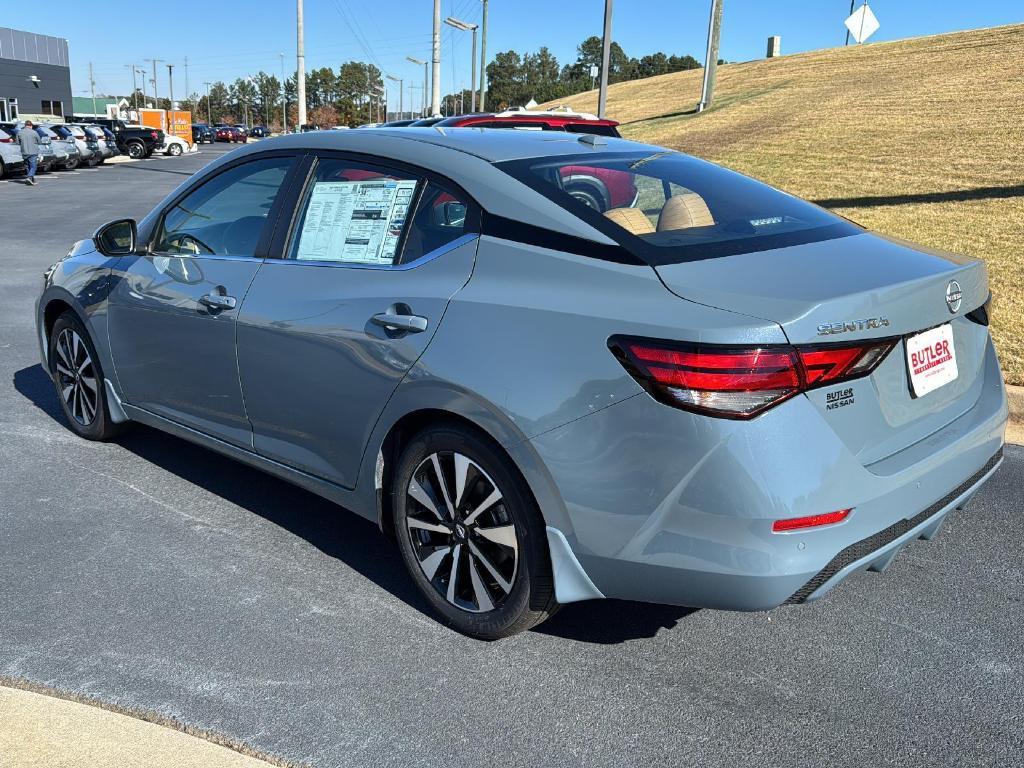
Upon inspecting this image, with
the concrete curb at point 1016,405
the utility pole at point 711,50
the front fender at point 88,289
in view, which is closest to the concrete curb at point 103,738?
the front fender at point 88,289

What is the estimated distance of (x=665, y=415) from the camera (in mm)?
2699

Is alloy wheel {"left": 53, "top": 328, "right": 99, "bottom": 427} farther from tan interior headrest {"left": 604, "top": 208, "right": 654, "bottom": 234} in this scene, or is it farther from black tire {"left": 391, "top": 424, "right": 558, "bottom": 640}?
tan interior headrest {"left": 604, "top": 208, "right": 654, "bottom": 234}

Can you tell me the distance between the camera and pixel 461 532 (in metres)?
3.33

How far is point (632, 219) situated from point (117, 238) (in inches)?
108

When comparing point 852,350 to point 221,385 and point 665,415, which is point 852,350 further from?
point 221,385

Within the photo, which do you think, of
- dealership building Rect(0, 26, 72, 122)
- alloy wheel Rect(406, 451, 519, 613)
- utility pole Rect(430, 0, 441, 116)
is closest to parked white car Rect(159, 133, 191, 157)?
utility pole Rect(430, 0, 441, 116)

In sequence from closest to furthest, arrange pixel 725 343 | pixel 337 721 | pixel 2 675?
pixel 725 343 → pixel 337 721 → pixel 2 675

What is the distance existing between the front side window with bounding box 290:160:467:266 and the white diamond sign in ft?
92.1

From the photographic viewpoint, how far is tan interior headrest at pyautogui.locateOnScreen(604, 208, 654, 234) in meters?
3.19

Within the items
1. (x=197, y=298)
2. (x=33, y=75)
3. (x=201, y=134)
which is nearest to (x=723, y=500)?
(x=197, y=298)

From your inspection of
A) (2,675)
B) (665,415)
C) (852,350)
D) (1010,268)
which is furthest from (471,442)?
(1010,268)

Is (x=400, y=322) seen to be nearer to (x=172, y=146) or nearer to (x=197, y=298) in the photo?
(x=197, y=298)

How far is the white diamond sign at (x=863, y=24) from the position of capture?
93.6 ft

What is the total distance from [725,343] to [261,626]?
189 centimetres
